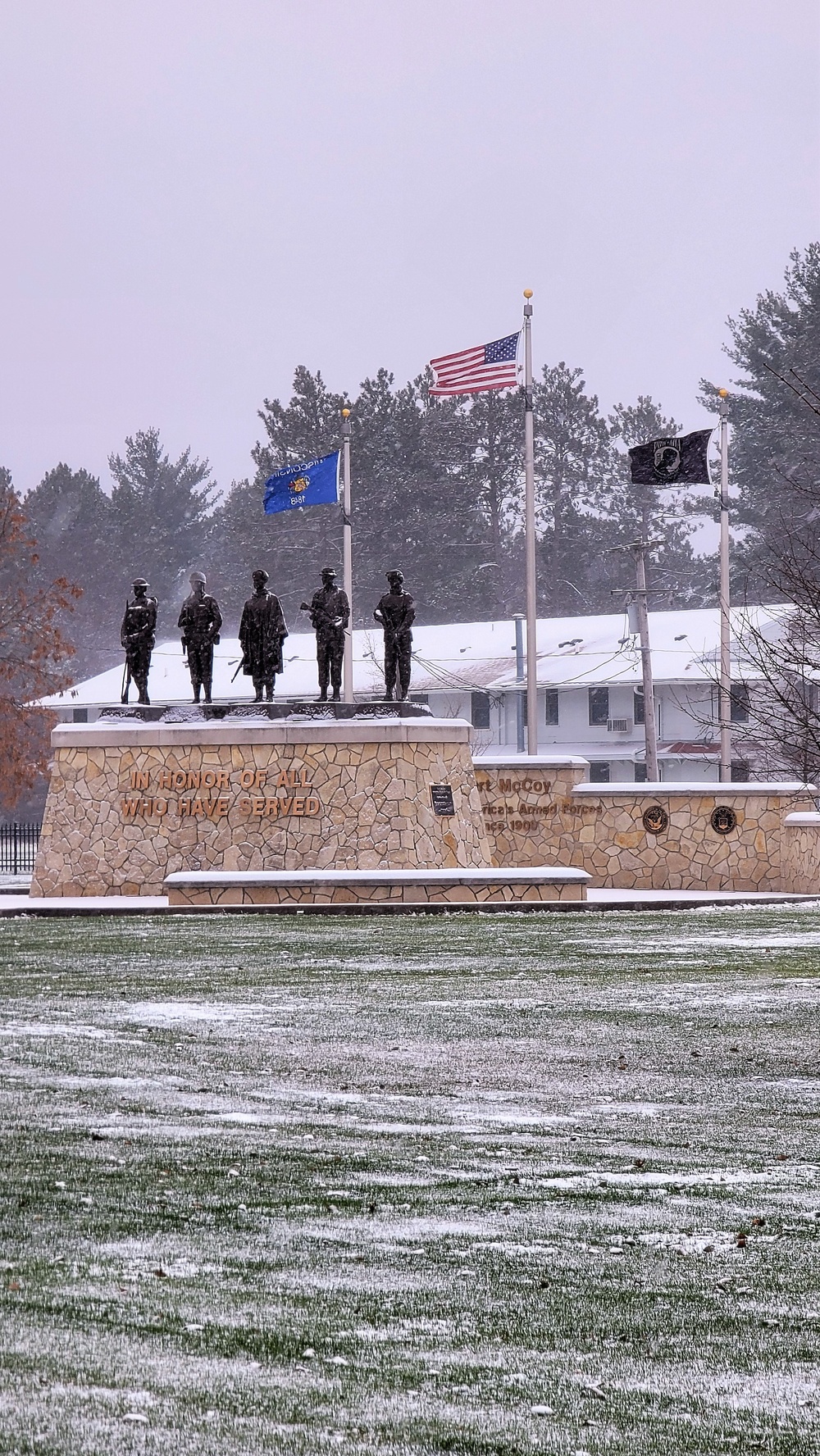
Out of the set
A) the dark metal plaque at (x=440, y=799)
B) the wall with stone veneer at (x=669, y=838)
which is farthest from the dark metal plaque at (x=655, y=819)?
the dark metal plaque at (x=440, y=799)

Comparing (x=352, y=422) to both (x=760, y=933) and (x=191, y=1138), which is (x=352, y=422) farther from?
(x=191, y=1138)

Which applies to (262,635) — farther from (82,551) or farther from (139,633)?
(82,551)

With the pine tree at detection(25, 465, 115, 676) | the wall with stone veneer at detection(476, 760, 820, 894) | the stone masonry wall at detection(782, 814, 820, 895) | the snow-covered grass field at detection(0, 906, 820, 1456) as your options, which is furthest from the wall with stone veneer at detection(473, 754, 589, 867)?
the pine tree at detection(25, 465, 115, 676)

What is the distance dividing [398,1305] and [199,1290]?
0.58 metres

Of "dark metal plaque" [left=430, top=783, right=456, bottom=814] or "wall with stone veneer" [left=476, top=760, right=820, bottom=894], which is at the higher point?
"dark metal plaque" [left=430, top=783, right=456, bottom=814]

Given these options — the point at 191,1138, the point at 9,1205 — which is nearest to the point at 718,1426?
the point at 9,1205

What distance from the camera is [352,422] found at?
67125 mm

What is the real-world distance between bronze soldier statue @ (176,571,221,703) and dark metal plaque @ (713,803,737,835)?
27.1ft

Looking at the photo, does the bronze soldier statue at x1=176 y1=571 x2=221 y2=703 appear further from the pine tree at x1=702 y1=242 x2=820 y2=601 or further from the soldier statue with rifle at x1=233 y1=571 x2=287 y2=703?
the pine tree at x1=702 y1=242 x2=820 y2=601

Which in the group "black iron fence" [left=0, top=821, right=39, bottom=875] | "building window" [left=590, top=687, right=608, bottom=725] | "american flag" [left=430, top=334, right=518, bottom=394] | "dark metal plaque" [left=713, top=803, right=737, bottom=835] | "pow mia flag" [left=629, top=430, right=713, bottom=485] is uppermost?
"american flag" [left=430, top=334, right=518, bottom=394]

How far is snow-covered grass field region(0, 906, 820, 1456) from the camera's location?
418cm

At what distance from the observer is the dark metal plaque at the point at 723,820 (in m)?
28.0

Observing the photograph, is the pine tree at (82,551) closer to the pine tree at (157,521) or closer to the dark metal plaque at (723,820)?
the pine tree at (157,521)

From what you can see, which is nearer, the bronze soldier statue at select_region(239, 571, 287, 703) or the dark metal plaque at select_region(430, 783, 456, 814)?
the dark metal plaque at select_region(430, 783, 456, 814)
